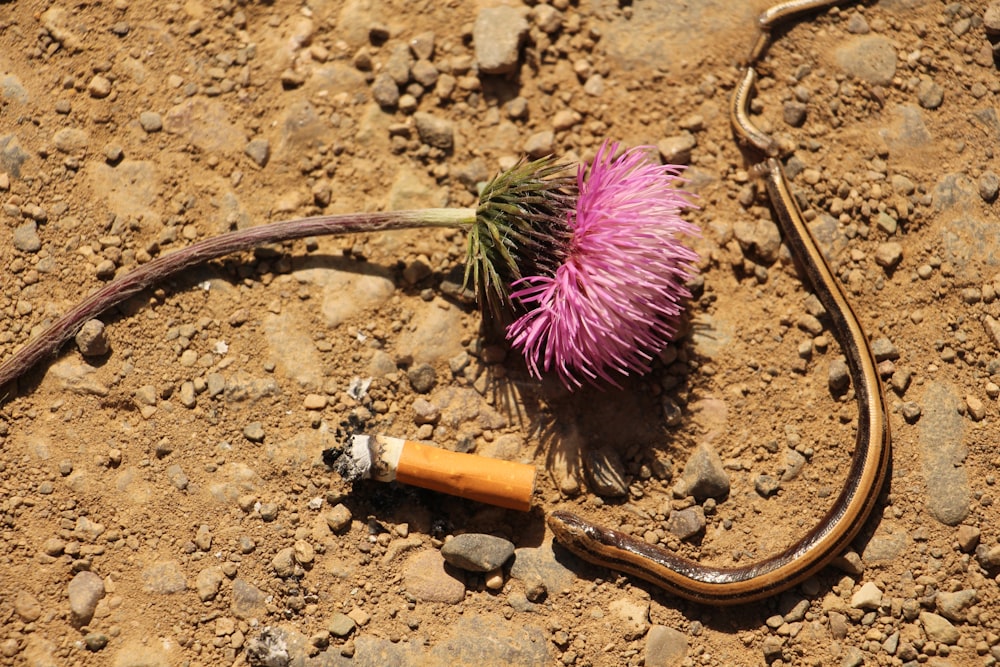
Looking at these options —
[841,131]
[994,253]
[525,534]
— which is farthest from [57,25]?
[994,253]

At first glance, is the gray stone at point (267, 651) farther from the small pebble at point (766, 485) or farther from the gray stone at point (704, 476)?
the small pebble at point (766, 485)

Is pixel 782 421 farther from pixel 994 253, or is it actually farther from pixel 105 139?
pixel 105 139

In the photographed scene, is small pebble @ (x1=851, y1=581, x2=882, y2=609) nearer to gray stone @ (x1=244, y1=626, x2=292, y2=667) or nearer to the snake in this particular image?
the snake

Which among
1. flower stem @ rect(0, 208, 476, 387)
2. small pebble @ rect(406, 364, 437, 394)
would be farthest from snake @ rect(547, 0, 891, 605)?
flower stem @ rect(0, 208, 476, 387)

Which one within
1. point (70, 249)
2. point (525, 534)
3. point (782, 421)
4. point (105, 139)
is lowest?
point (525, 534)

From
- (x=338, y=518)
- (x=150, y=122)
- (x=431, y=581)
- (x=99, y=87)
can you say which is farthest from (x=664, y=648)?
(x=99, y=87)
